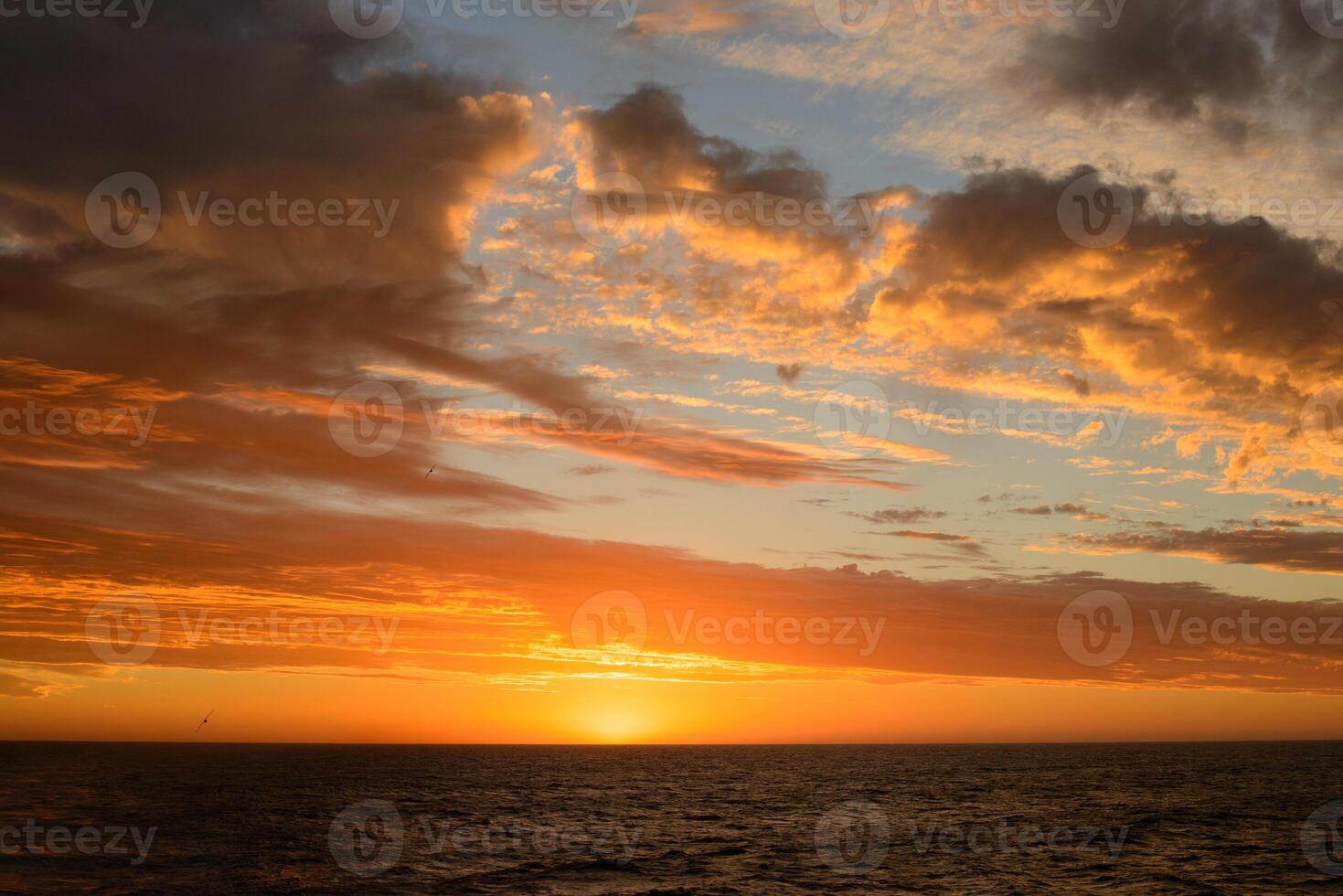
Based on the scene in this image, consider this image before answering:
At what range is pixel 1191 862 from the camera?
161 ft

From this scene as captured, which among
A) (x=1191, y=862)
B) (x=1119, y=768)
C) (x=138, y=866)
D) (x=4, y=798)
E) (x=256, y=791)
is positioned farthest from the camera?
(x=1119, y=768)

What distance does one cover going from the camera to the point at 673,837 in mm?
59938

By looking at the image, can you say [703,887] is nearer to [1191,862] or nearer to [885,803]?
[1191,862]

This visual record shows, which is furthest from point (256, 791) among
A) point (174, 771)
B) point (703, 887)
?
point (703, 887)

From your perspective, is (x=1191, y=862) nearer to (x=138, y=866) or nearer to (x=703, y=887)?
(x=703, y=887)

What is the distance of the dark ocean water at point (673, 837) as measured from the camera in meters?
43.3

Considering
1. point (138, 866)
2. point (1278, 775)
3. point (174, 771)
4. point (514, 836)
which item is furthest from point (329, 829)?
point (1278, 775)

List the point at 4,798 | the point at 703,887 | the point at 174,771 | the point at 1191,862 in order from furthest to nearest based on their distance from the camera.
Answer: the point at 174,771, the point at 4,798, the point at 1191,862, the point at 703,887

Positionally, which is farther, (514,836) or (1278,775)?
(1278,775)

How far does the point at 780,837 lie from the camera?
59656 mm

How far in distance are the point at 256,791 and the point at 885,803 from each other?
6754cm

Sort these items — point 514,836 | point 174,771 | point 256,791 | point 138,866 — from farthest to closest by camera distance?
1. point 174,771
2. point 256,791
3. point 514,836
4. point 138,866

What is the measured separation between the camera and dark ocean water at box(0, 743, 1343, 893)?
4334cm

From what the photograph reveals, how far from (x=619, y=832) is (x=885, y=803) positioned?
32666 mm
